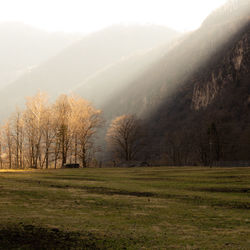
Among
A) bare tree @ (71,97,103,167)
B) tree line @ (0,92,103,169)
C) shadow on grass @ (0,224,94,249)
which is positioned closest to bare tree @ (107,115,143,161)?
tree line @ (0,92,103,169)

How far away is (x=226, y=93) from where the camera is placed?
16938cm

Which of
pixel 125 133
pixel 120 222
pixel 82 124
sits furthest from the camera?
pixel 125 133

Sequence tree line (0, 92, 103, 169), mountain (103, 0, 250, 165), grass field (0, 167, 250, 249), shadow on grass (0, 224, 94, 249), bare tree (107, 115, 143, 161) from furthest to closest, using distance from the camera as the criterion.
→ 1. mountain (103, 0, 250, 165)
2. bare tree (107, 115, 143, 161)
3. tree line (0, 92, 103, 169)
4. grass field (0, 167, 250, 249)
5. shadow on grass (0, 224, 94, 249)

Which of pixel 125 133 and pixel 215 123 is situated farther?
pixel 215 123

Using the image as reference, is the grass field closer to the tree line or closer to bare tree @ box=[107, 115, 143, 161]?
the tree line

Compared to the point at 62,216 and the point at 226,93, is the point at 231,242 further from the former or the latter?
the point at 226,93

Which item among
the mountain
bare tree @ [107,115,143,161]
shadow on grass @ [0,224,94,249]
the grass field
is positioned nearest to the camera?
shadow on grass @ [0,224,94,249]

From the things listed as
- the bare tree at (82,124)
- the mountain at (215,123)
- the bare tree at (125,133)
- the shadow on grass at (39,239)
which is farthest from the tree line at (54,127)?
the shadow on grass at (39,239)

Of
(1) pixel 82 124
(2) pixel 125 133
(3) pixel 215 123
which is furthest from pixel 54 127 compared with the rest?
(3) pixel 215 123

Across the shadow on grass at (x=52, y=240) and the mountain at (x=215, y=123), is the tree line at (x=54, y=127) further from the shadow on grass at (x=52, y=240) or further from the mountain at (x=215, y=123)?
the shadow on grass at (x=52, y=240)

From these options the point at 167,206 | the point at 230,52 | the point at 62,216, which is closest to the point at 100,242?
the point at 62,216

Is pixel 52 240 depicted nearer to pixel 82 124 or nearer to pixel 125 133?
pixel 82 124

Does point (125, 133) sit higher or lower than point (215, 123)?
lower

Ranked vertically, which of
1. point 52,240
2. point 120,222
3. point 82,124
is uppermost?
point 82,124
